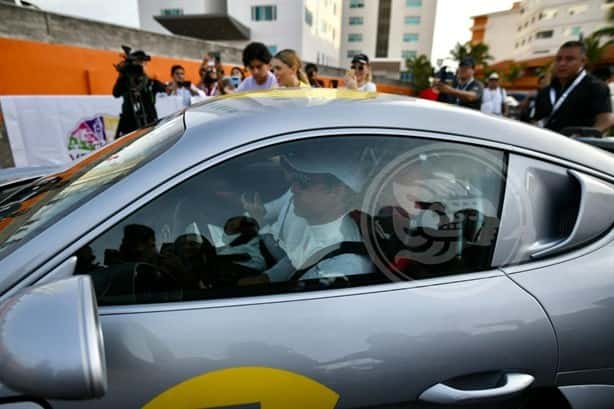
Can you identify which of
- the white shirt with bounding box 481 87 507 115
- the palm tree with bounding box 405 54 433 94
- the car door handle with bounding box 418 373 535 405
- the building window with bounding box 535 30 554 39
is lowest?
the car door handle with bounding box 418 373 535 405

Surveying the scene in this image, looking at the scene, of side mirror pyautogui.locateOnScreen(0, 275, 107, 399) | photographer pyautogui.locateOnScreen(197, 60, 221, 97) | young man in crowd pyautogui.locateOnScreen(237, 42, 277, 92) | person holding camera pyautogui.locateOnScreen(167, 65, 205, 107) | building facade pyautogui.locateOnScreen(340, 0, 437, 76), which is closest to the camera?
side mirror pyautogui.locateOnScreen(0, 275, 107, 399)

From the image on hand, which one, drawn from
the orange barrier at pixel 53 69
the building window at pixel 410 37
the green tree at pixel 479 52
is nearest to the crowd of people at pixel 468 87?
the orange barrier at pixel 53 69

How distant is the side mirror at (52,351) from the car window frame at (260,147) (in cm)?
15

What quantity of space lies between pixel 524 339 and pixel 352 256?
51 cm

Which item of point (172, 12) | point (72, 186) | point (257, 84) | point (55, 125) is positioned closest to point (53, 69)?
point (55, 125)

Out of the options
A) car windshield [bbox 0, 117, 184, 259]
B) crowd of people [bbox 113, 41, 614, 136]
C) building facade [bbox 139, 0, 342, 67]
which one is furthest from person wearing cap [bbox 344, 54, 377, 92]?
building facade [bbox 139, 0, 342, 67]

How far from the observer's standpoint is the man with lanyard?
2984 mm

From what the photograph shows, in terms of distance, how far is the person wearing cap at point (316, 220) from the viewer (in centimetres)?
101

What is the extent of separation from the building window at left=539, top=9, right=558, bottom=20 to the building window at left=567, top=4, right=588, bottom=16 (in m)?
1.74

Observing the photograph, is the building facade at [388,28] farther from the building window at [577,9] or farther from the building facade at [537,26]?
the building window at [577,9]

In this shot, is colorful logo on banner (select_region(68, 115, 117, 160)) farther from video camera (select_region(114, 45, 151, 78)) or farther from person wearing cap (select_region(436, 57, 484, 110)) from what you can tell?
person wearing cap (select_region(436, 57, 484, 110))

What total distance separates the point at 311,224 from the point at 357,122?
336 millimetres

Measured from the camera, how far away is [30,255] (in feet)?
2.67

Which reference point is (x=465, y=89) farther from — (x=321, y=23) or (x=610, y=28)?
(x=321, y=23)
